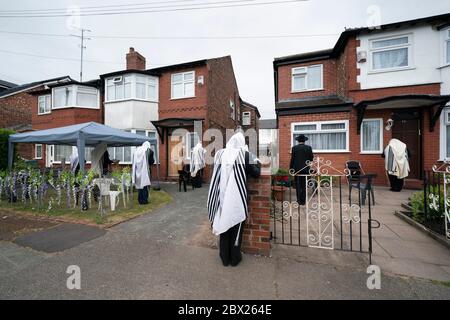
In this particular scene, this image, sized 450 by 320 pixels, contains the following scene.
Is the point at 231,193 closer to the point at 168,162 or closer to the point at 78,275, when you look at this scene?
the point at 78,275

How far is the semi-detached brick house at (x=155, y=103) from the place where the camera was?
11.8 meters

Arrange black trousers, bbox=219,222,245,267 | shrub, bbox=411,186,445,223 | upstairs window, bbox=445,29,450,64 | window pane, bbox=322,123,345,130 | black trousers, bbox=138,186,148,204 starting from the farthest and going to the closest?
1. window pane, bbox=322,123,345,130
2. upstairs window, bbox=445,29,450,64
3. black trousers, bbox=138,186,148,204
4. shrub, bbox=411,186,445,223
5. black trousers, bbox=219,222,245,267

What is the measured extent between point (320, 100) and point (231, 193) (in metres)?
9.80

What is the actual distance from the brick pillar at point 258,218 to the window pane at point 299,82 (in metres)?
10.1

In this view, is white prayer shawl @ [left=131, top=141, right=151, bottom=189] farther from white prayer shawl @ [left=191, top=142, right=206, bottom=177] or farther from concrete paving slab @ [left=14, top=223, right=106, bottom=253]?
white prayer shawl @ [left=191, top=142, right=206, bottom=177]

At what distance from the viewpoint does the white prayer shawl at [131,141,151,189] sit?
625 centimetres

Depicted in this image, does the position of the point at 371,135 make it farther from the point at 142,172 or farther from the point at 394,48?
the point at 142,172

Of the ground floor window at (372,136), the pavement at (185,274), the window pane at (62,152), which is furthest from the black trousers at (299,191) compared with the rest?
the window pane at (62,152)

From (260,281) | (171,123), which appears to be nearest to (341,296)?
(260,281)

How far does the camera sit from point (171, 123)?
38.0ft

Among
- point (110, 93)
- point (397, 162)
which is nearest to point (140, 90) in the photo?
point (110, 93)

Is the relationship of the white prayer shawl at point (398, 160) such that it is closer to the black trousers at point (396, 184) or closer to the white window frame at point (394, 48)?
the black trousers at point (396, 184)

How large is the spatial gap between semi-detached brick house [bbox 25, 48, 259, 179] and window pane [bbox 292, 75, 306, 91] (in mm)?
4830

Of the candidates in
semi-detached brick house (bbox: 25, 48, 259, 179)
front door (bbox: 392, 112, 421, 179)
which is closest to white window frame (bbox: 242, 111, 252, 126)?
semi-detached brick house (bbox: 25, 48, 259, 179)
